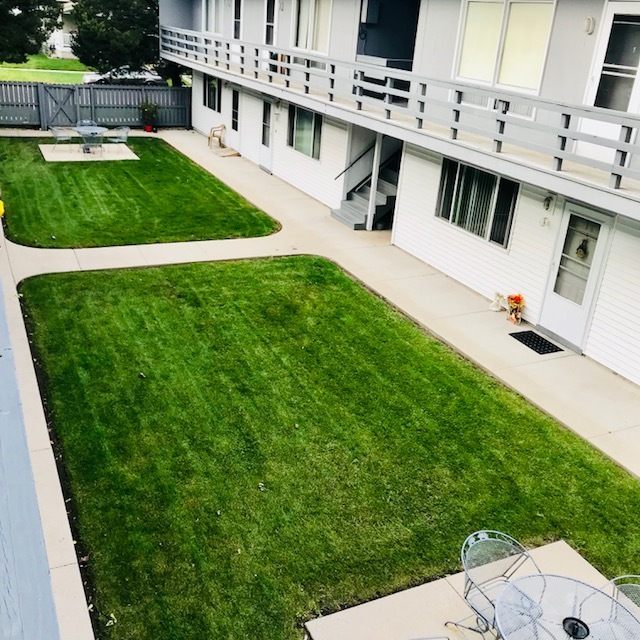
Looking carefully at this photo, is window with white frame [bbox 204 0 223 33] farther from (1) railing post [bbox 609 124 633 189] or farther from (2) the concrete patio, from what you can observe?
(2) the concrete patio

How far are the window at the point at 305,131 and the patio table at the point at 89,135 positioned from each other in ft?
20.2

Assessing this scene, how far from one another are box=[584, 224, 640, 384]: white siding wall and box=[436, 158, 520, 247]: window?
2.20 m

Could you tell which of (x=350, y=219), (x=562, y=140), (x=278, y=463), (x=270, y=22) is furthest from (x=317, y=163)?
(x=278, y=463)

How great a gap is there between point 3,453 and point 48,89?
23.2m

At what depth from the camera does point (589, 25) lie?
941 cm

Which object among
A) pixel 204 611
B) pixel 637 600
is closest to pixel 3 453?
pixel 204 611

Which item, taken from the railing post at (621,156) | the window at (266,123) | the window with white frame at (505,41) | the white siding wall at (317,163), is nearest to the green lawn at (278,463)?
the railing post at (621,156)

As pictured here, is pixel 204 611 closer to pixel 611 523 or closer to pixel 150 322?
pixel 611 523

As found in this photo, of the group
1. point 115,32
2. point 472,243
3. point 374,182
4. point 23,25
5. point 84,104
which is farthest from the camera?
point 115,32

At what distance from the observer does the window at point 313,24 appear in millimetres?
16016

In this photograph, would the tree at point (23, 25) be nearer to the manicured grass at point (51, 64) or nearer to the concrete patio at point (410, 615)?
the manicured grass at point (51, 64)

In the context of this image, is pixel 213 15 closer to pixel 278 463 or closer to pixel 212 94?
pixel 212 94

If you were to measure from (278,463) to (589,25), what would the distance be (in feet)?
23.6

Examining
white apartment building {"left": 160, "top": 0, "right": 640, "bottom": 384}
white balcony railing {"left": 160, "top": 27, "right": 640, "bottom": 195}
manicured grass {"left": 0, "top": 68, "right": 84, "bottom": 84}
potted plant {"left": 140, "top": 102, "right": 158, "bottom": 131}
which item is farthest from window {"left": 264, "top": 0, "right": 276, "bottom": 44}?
manicured grass {"left": 0, "top": 68, "right": 84, "bottom": 84}
